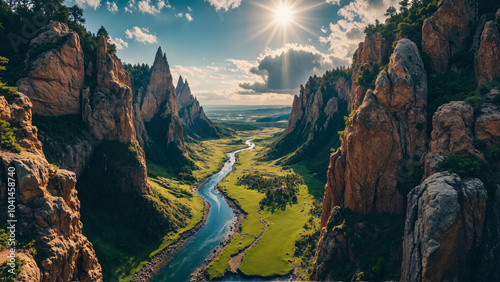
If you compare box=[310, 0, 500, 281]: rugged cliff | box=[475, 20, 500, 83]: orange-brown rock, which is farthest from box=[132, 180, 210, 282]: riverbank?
box=[475, 20, 500, 83]: orange-brown rock

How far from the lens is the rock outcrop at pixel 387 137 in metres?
56.0

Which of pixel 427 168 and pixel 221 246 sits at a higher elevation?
pixel 427 168

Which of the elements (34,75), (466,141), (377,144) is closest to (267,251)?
(377,144)

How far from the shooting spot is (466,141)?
1786 inches

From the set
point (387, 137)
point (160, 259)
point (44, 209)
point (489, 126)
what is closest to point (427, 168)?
point (387, 137)

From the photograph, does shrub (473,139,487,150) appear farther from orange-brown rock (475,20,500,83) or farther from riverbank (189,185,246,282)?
riverbank (189,185,246,282)

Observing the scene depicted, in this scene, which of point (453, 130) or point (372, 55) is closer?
point (453, 130)

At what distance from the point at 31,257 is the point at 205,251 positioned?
62.7 m

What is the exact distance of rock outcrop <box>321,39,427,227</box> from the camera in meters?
56.0

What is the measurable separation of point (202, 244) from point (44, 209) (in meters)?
66.3

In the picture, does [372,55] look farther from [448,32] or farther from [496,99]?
[496,99]

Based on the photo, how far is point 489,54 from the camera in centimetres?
5572

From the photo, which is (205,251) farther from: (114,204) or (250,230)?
(114,204)

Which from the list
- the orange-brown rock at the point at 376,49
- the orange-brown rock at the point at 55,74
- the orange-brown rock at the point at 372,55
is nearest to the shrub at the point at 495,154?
the orange-brown rock at the point at 372,55
